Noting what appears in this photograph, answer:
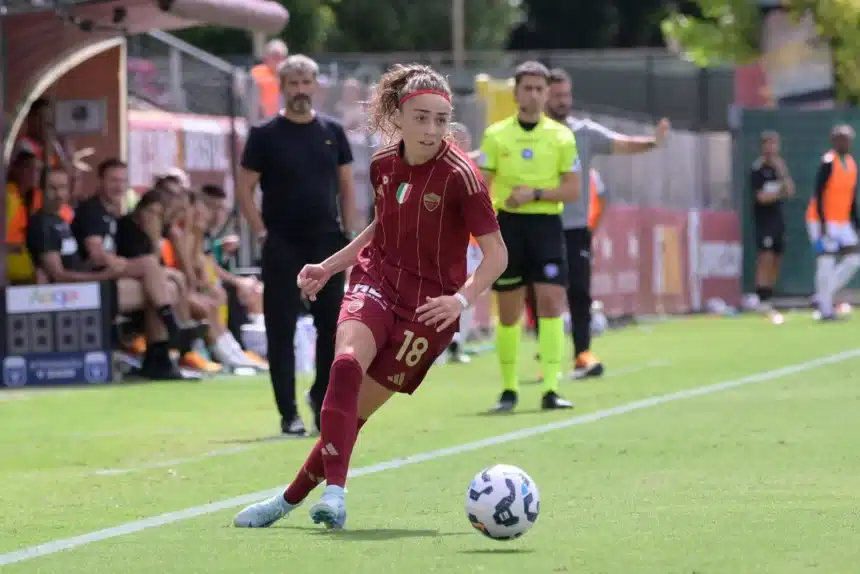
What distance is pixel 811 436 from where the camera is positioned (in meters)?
10.8

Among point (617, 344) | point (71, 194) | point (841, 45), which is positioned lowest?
point (617, 344)

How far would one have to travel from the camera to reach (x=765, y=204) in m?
28.5

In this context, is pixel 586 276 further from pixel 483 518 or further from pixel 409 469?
pixel 483 518

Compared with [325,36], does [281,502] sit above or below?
below

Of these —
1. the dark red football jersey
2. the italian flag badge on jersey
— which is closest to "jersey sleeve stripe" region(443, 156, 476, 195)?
the dark red football jersey

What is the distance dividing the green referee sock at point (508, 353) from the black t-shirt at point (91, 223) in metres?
4.75

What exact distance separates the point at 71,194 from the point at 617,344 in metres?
5.76

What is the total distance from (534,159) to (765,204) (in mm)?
15661

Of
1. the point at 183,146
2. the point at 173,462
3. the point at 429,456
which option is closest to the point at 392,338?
the point at 429,456

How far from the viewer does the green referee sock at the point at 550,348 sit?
13211mm

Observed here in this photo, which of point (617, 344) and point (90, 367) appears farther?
point (617, 344)

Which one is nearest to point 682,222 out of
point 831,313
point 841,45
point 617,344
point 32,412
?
point 831,313

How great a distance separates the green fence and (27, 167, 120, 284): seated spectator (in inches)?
582

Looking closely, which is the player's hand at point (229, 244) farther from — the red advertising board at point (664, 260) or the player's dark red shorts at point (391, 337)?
the player's dark red shorts at point (391, 337)
